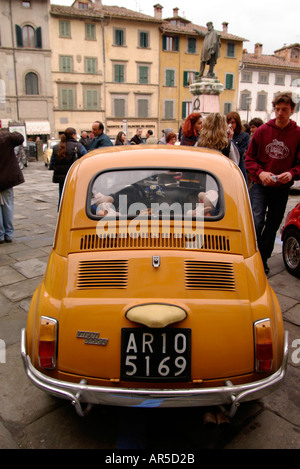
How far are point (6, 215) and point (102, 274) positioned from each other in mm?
4421

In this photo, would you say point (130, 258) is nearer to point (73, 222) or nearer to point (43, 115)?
point (73, 222)

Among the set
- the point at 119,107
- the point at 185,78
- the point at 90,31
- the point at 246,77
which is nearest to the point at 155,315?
the point at 119,107

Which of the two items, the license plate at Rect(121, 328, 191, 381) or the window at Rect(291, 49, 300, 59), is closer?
the license plate at Rect(121, 328, 191, 381)

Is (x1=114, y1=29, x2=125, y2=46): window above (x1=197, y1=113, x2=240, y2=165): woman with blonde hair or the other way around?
above

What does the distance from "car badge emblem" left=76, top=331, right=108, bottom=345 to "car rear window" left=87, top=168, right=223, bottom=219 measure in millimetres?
764

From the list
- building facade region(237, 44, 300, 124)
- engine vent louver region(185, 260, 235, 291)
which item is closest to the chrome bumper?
engine vent louver region(185, 260, 235, 291)

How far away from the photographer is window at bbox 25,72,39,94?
3316 cm

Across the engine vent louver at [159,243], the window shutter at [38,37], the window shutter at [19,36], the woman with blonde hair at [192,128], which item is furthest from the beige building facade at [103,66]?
the engine vent louver at [159,243]

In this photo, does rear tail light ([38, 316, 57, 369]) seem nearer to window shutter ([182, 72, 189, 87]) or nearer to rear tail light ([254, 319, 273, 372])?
rear tail light ([254, 319, 273, 372])

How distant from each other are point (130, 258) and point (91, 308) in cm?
36

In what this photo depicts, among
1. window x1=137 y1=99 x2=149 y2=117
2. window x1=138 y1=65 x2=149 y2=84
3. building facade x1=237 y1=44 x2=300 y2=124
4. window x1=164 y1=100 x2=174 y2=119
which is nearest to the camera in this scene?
window x1=138 y1=65 x2=149 y2=84

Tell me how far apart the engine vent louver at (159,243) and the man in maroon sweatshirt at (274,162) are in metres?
2.04

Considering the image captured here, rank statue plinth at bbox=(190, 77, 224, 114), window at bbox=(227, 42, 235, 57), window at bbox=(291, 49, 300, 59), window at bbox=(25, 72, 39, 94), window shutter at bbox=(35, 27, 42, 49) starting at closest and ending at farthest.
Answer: statue plinth at bbox=(190, 77, 224, 114) < window shutter at bbox=(35, 27, 42, 49) < window at bbox=(25, 72, 39, 94) < window at bbox=(227, 42, 235, 57) < window at bbox=(291, 49, 300, 59)

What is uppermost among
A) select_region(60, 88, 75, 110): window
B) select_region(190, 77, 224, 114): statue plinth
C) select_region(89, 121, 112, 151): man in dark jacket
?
select_region(60, 88, 75, 110): window
